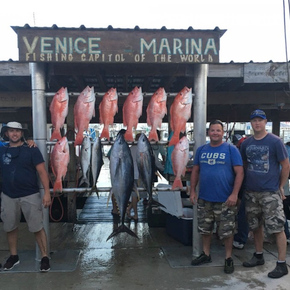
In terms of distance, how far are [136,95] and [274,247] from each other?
9.86 feet

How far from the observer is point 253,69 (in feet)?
15.3

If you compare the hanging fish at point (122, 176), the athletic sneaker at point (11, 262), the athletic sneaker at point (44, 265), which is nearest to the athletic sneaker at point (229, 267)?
the hanging fish at point (122, 176)

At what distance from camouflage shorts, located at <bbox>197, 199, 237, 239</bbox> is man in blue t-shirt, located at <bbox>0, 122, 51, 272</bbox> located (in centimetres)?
183

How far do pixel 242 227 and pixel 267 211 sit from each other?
3.37 ft

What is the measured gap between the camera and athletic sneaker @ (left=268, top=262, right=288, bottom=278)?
338 cm

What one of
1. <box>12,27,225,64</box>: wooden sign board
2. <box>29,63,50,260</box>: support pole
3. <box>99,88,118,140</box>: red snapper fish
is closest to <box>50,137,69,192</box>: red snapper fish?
<box>29,63,50,260</box>: support pole

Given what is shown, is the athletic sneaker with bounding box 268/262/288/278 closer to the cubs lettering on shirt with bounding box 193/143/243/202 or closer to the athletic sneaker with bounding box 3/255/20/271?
the cubs lettering on shirt with bounding box 193/143/243/202

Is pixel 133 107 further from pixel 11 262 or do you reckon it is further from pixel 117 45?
pixel 11 262

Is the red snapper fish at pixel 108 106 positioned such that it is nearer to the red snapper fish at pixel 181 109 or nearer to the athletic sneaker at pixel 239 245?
the red snapper fish at pixel 181 109

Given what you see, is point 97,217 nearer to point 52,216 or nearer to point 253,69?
point 52,216

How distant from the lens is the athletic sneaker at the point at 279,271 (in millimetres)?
3381

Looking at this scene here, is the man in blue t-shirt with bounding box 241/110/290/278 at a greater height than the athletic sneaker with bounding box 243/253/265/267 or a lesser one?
greater

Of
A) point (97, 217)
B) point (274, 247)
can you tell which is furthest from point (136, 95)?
point (97, 217)

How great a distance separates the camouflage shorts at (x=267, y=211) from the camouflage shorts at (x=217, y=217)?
0.26 meters
